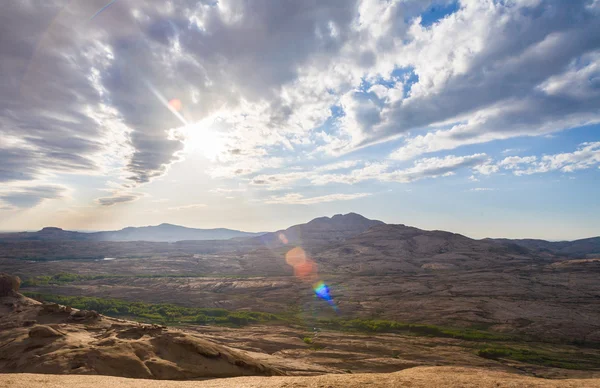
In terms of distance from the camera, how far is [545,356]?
41938mm

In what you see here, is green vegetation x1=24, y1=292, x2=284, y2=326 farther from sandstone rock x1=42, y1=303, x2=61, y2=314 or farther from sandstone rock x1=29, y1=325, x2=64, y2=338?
sandstone rock x1=29, y1=325, x2=64, y2=338

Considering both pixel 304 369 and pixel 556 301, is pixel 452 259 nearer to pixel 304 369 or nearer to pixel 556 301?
pixel 556 301

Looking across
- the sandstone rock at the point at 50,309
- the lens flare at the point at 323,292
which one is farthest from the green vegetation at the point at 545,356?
the sandstone rock at the point at 50,309

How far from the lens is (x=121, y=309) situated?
70750mm

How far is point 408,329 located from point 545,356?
66.9 feet

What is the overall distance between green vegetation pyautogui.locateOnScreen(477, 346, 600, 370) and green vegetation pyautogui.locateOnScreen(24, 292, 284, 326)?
124 ft

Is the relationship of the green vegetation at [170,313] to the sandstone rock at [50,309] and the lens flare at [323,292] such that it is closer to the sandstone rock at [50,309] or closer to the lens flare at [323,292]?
the lens flare at [323,292]

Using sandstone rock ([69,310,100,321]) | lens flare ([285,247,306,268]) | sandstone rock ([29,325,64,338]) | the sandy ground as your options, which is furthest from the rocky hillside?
lens flare ([285,247,306,268])

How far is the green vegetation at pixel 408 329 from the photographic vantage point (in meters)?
51.9

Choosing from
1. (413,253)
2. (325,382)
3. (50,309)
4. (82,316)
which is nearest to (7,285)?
(50,309)

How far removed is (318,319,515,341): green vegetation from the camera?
51.9m

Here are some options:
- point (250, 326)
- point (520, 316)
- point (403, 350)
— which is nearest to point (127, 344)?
point (403, 350)

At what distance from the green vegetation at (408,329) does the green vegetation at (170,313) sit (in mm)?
13048

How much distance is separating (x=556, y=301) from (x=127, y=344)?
86638 millimetres
